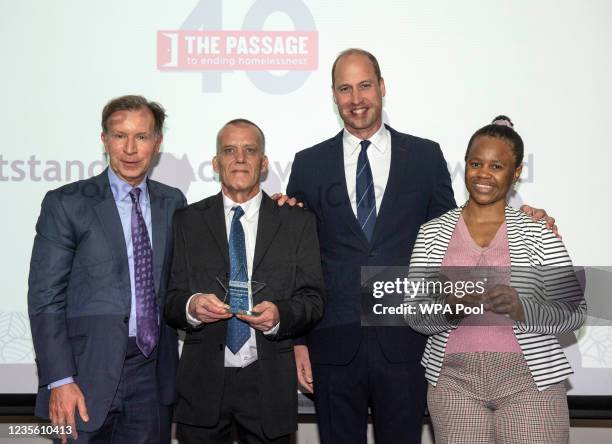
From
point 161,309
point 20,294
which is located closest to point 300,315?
point 161,309

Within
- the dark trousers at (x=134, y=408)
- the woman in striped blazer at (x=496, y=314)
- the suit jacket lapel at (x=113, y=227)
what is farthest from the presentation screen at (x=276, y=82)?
the dark trousers at (x=134, y=408)

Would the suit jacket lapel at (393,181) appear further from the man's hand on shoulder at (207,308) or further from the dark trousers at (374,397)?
the man's hand on shoulder at (207,308)

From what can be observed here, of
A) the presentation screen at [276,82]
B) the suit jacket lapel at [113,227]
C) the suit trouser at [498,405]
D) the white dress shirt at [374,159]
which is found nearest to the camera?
the suit trouser at [498,405]

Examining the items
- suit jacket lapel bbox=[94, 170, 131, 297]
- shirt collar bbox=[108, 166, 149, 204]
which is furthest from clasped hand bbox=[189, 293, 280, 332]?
shirt collar bbox=[108, 166, 149, 204]

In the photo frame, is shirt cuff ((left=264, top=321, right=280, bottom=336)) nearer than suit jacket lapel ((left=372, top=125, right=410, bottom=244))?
Yes

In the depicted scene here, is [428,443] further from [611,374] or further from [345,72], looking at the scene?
[345,72]

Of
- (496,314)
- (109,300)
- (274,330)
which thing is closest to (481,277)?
(496,314)

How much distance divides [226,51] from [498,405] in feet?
7.81

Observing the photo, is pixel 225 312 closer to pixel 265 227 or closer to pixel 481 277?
pixel 265 227

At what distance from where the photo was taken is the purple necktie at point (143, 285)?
2740 mm

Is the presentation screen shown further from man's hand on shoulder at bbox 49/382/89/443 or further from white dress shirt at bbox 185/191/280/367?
man's hand on shoulder at bbox 49/382/89/443

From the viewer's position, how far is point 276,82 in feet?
12.4

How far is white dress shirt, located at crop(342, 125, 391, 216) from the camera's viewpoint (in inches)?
120

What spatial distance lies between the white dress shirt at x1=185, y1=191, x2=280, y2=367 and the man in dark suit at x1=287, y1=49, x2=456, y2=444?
33 cm
